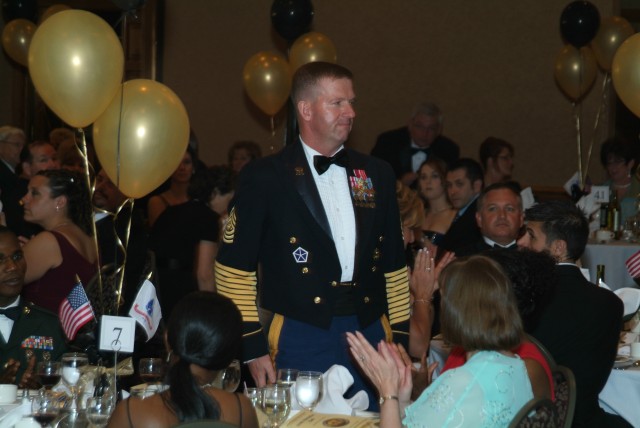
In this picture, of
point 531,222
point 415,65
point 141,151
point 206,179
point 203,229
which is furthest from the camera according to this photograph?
point 415,65

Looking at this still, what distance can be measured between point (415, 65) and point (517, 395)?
814cm

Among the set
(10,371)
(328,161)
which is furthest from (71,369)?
(328,161)

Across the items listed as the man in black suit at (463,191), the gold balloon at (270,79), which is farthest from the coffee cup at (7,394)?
the gold balloon at (270,79)

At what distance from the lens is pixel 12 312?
155 inches

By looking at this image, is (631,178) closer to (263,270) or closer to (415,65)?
(415,65)

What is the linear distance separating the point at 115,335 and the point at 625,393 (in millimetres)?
2110

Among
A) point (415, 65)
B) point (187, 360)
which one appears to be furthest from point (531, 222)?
point (415, 65)

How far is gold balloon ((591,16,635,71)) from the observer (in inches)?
343

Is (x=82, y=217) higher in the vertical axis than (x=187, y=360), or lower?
higher

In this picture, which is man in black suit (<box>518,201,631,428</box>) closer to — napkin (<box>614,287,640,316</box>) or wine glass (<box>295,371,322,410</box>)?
napkin (<box>614,287,640,316</box>)

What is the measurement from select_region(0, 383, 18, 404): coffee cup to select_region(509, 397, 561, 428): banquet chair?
1.59 m

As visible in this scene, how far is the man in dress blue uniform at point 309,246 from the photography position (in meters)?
3.42

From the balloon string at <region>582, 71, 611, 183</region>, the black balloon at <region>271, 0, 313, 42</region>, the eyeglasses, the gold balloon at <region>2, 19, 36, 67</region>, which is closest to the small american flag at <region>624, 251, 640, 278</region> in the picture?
the balloon string at <region>582, 71, 611, 183</region>

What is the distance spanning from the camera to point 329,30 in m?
10.6
